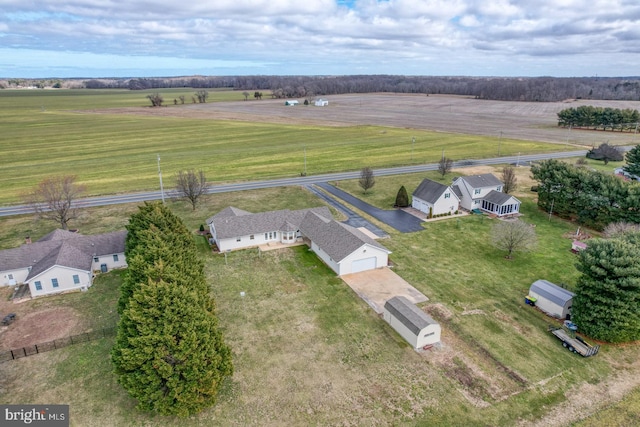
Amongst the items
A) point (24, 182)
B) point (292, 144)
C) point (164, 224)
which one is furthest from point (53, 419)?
point (292, 144)

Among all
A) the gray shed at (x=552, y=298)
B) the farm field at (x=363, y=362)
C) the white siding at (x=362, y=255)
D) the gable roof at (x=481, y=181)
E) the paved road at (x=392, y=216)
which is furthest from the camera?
the gable roof at (x=481, y=181)

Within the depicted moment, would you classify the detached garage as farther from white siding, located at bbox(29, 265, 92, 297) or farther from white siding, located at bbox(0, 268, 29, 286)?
white siding, located at bbox(0, 268, 29, 286)

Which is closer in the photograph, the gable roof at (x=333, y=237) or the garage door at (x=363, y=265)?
the gable roof at (x=333, y=237)

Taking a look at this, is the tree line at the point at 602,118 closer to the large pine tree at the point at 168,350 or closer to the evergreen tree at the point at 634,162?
the evergreen tree at the point at 634,162

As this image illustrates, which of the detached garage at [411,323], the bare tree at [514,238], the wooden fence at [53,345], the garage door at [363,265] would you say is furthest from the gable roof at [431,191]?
the wooden fence at [53,345]

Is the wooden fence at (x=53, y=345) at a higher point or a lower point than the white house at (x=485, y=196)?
lower

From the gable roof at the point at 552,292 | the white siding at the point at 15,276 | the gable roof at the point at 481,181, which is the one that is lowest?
the white siding at the point at 15,276

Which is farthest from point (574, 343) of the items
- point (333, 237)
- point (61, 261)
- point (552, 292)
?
point (61, 261)
